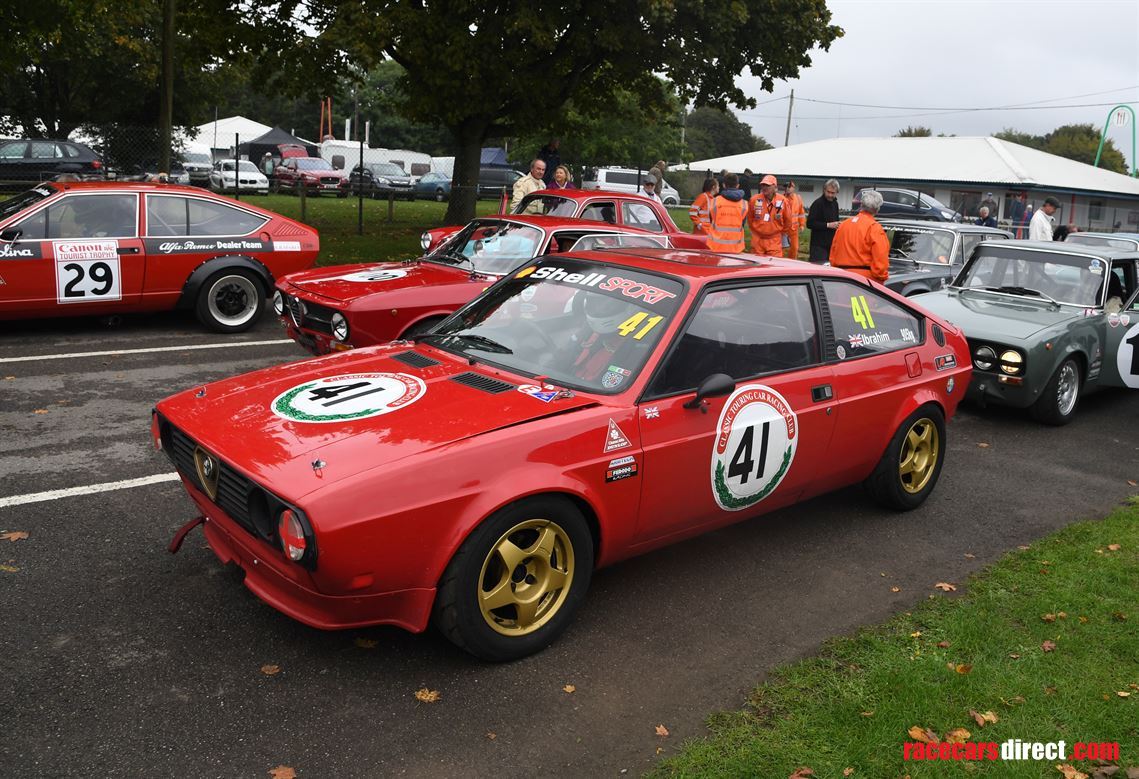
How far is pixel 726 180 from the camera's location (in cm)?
1301

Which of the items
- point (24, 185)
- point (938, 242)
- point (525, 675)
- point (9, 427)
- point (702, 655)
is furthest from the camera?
point (24, 185)

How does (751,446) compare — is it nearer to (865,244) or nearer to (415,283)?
(415,283)

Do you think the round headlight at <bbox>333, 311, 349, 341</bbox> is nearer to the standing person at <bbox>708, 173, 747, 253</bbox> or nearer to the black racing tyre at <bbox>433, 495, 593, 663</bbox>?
the black racing tyre at <bbox>433, 495, 593, 663</bbox>

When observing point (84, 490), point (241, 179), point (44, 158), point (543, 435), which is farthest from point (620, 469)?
point (241, 179)

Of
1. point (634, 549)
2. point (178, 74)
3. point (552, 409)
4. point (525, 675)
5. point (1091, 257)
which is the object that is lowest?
point (525, 675)

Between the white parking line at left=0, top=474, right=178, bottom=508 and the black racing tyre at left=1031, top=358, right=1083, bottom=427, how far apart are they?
22.5ft

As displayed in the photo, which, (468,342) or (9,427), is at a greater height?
(468,342)

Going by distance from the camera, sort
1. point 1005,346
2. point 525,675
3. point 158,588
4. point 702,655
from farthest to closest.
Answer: point 1005,346 → point 158,588 → point 702,655 → point 525,675

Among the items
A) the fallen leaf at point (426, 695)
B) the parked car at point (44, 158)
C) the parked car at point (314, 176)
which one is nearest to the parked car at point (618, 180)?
the parked car at point (314, 176)

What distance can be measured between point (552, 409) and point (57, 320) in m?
8.06

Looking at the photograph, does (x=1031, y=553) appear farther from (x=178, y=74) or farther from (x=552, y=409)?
(x=178, y=74)

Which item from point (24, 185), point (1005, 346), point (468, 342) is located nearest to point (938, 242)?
point (1005, 346)

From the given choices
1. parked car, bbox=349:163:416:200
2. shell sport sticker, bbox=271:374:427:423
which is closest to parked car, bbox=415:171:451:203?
parked car, bbox=349:163:416:200

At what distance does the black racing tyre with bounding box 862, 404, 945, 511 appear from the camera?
17.9 feet
